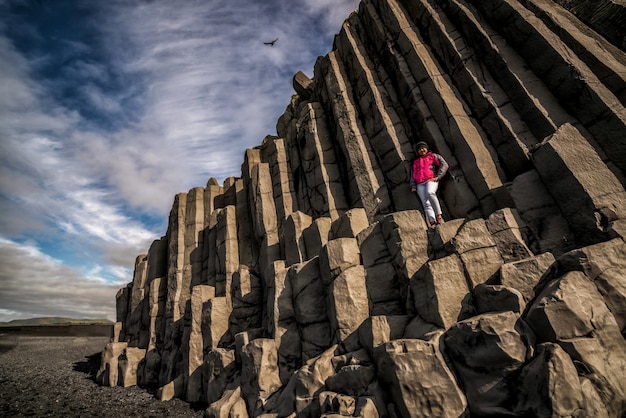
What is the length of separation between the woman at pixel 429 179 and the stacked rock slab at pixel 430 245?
0.45m

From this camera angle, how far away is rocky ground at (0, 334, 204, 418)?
34.6 feet

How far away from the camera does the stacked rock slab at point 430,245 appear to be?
4.81m

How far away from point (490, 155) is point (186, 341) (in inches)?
499

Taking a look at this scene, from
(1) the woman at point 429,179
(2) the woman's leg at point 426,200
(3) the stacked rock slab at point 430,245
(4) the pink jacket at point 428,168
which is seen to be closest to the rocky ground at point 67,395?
(3) the stacked rock slab at point 430,245

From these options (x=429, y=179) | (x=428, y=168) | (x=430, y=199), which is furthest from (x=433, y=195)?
(x=428, y=168)

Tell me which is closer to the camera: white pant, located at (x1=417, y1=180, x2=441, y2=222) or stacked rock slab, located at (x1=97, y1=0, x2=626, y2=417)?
stacked rock slab, located at (x1=97, y1=0, x2=626, y2=417)

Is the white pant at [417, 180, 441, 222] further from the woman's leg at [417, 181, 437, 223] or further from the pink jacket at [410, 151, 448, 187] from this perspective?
the pink jacket at [410, 151, 448, 187]

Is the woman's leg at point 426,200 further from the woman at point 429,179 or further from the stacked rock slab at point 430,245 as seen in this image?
the stacked rock slab at point 430,245

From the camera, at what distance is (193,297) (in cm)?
1271

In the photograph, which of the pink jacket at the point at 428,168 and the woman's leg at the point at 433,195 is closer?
the woman's leg at the point at 433,195

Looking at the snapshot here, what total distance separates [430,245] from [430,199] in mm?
1949

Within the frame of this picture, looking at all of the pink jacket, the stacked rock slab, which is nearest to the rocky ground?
the stacked rock slab

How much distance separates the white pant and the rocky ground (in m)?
9.52

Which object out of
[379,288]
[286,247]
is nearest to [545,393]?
[379,288]
